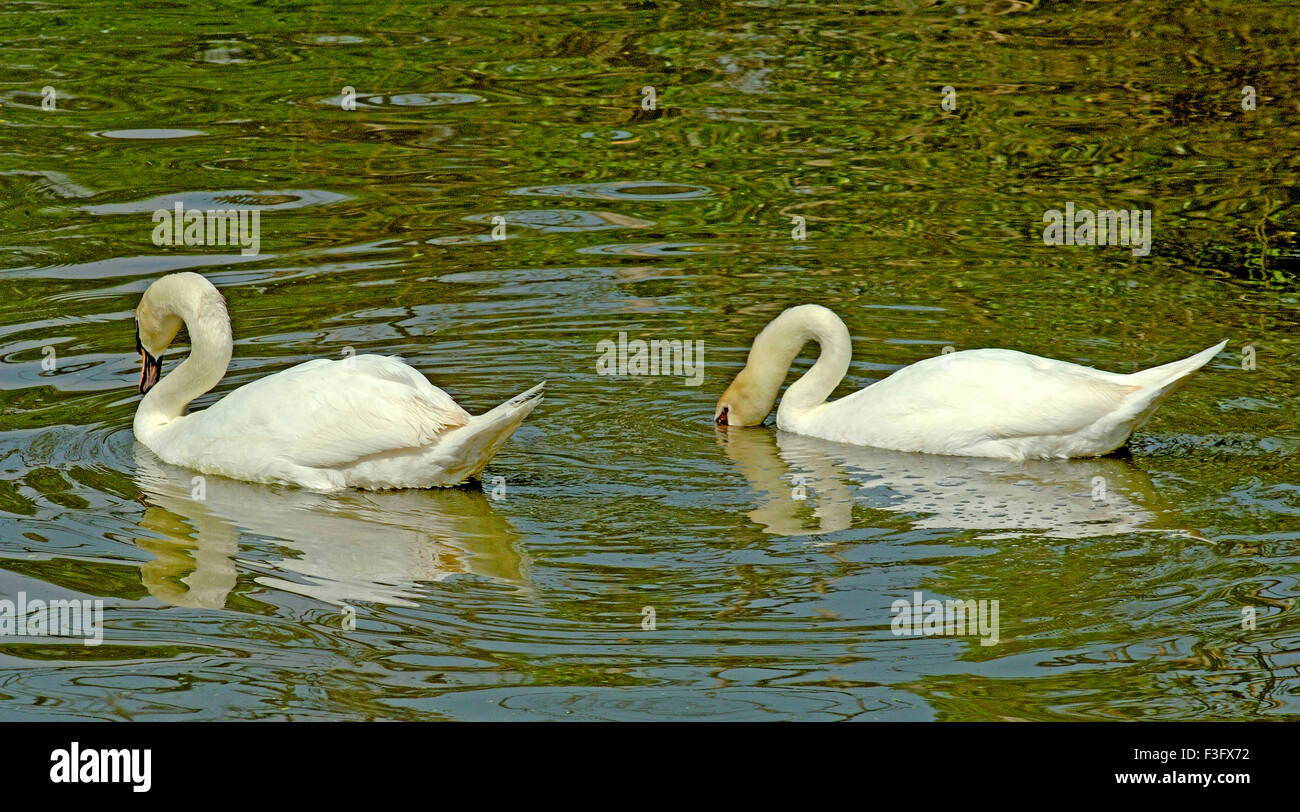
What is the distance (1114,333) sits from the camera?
32.4 feet

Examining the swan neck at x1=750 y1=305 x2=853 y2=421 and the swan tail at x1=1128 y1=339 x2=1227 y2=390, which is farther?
the swan neck at x1=750 y1=305 x2=853 y2=421

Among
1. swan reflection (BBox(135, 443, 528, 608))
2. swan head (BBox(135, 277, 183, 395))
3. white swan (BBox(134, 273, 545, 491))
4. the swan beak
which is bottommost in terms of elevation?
swan reflection (BBox(135, 443, 528, 608))

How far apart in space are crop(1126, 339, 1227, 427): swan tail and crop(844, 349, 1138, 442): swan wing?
7 cm

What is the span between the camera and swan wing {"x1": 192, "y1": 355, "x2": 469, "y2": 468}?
25.3ft

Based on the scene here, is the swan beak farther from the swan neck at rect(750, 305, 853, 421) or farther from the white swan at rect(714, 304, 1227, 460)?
the white swan at rect(714, 304, 1227, 460)

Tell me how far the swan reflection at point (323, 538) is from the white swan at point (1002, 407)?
1.98m

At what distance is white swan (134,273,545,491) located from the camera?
7691 mm

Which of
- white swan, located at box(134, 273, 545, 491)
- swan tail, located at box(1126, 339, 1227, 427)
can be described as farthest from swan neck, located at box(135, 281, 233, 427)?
swan tail, located at box(1126, 339, 1227, 427)

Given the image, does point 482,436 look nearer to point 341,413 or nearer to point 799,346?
point 341,413

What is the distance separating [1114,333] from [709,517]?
11.3 feet

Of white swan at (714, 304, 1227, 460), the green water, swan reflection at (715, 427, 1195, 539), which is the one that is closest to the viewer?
the green water

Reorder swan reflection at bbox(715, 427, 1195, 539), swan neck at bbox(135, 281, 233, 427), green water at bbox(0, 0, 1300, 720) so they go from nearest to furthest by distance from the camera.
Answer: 1. green water at bbox(0, 0, 1300, 720)
2. swan reflection at bbox(715, 427, 1195, 539)
3. swan neck at bbox(135, 281, 233, 427)

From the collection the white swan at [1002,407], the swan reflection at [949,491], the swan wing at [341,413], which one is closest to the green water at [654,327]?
the swan reflection at [949,491]

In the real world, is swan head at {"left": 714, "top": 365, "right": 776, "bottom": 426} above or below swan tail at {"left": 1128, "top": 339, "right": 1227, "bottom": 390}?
below
